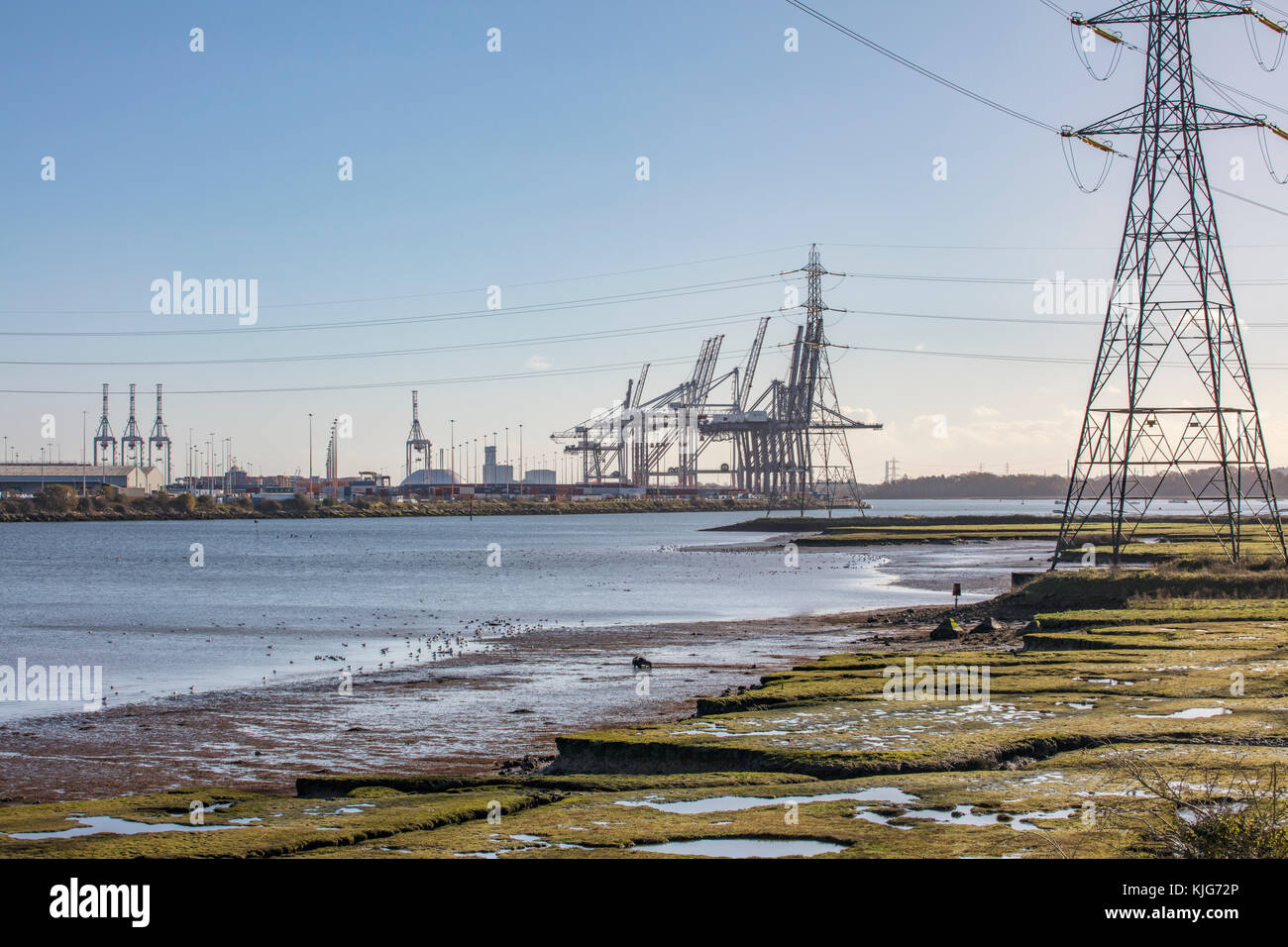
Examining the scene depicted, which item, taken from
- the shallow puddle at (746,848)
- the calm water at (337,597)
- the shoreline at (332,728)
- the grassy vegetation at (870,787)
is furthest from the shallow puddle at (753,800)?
the calm water at (337,597)

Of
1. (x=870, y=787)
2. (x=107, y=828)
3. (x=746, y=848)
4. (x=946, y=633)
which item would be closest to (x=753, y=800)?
(x=870, y=787)

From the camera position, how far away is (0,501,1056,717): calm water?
27.4 m

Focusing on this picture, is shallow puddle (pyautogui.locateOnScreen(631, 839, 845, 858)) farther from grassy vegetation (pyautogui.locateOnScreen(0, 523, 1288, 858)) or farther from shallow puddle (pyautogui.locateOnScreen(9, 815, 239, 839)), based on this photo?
shallow puddle (pyautogui.locateOnScreen(9, 815, 239, 839))

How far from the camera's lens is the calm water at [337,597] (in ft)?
89.8

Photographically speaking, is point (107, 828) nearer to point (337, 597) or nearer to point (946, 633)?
point (946, 633)

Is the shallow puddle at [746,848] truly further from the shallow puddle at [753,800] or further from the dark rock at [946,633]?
the dark rock at [946,633]

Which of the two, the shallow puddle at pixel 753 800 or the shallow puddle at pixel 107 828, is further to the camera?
the shallow puddle at pixel 753 800

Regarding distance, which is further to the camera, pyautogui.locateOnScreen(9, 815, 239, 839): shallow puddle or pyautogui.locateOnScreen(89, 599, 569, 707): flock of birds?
pyautogui.locateOnScreen(89, 599, 569, 707): flock of birds

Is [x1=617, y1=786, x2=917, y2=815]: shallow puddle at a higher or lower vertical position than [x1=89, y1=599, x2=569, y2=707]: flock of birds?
higher

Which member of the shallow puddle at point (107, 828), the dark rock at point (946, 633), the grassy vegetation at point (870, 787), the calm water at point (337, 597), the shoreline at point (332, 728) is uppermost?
the grassy vegetation at point (870, 787)

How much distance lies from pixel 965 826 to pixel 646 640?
67.1 ft

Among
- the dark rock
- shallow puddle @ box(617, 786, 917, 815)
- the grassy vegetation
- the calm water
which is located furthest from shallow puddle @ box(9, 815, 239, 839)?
the dark rock

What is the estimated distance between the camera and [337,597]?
147 feet
